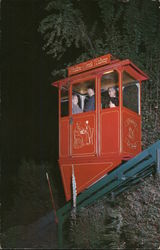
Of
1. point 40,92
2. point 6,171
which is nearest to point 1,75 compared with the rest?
point 40,92

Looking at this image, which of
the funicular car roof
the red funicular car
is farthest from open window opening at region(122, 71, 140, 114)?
the funicular car roof

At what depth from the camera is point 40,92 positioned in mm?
16688

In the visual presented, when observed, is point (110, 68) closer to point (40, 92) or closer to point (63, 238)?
point (63, 238)

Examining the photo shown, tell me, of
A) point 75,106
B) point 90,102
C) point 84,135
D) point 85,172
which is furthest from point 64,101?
point 85,172

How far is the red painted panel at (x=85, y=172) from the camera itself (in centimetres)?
677

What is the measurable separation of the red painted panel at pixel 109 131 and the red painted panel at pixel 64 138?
92cm

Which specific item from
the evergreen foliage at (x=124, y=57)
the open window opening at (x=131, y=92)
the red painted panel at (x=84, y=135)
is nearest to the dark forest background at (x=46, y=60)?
the evergreen foliage at (x=124, y=57)

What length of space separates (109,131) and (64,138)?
47.6 inches

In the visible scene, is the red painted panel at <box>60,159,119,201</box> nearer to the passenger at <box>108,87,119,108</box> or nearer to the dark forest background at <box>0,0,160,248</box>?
the passenger at <box>108,87,119,108</box>

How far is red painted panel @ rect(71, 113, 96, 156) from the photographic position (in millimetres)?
6980

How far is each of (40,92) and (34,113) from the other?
1.23 m

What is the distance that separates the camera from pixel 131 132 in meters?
7.02

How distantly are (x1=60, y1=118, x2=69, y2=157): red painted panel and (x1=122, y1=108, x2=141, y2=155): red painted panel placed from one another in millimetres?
1348

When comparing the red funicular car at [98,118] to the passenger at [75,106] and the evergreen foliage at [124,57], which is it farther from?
the evergreen foliage at [124,57]
